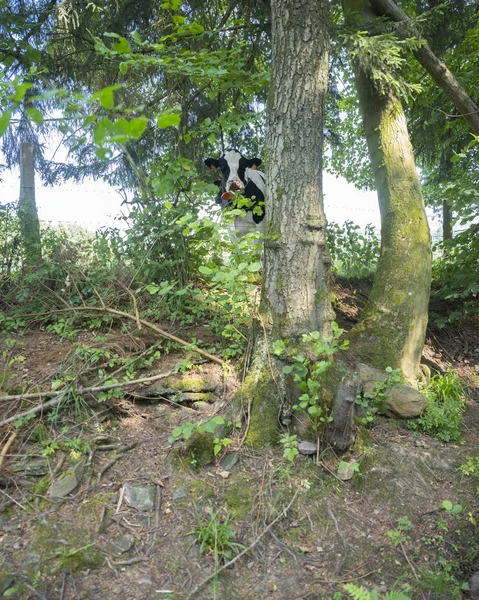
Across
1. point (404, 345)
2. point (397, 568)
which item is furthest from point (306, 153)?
point (397, 568)

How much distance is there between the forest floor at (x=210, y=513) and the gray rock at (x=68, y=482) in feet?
0.09

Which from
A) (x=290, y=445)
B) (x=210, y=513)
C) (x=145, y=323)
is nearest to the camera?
(x=210, y=513)

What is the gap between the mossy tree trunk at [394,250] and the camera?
175 inches

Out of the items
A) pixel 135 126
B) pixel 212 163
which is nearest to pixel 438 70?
pixel 212 163

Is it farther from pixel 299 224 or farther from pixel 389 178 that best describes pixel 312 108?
pixel 389 178

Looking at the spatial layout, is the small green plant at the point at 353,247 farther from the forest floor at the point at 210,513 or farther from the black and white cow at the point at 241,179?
the forest floor at the point at 210,513

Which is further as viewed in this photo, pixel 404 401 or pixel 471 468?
pixel 404 401

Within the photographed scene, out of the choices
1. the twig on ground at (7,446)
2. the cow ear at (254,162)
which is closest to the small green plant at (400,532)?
the twig on ground at (7,446)

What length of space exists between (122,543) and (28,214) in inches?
173

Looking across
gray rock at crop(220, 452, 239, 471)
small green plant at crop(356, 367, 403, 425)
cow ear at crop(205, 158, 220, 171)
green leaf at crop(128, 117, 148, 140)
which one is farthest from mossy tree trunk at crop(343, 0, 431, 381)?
green leaf at crop(128, 117, 148, 140)

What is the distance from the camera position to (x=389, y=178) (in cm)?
487

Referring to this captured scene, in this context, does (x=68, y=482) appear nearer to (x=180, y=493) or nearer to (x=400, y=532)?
(x=180, y=493)

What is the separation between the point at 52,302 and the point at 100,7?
11.0 feet

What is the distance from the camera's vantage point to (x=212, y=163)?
239 inches
